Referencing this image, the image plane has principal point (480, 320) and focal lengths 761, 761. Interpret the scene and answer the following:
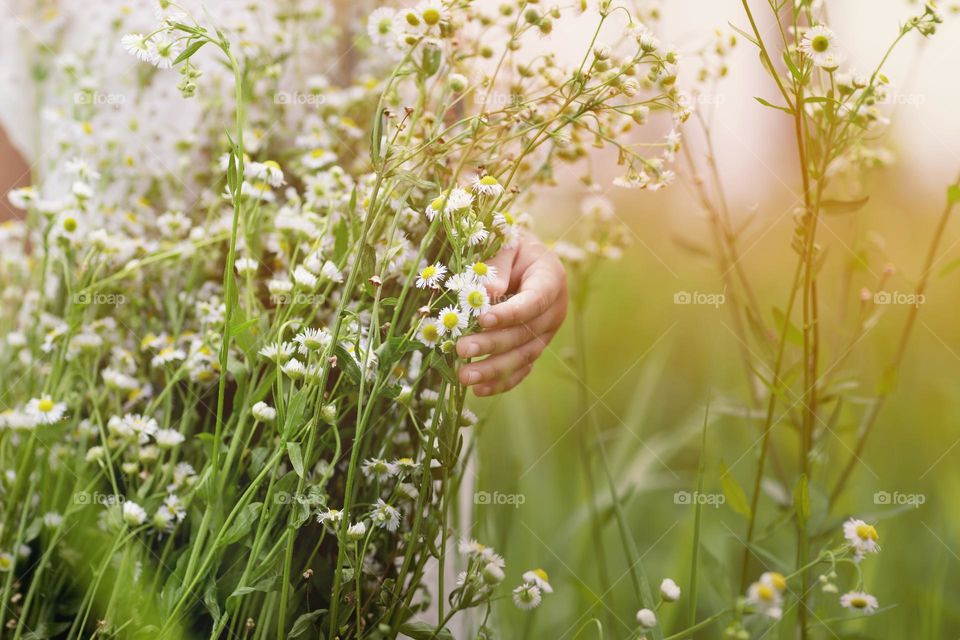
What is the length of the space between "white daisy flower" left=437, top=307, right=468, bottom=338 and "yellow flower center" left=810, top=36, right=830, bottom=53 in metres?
0.28

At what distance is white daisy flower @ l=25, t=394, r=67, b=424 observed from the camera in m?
0.59

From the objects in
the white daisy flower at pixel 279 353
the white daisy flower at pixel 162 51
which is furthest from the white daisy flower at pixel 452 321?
the white daisy flower at pixel 162 51

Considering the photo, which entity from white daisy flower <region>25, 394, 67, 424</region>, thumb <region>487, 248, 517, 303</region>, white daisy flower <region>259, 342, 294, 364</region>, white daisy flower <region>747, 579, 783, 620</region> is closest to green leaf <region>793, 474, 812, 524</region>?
white daisy flower <region>747, 579, 783, 620</region>

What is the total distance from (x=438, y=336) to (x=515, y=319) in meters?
0.06

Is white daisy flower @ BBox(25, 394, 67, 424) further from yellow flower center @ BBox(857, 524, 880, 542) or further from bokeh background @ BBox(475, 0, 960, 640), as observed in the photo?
yellow flower center @ BBox(857, 524, 880, 542)

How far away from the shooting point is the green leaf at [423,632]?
482 mm

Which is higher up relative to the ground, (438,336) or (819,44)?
(819,44)

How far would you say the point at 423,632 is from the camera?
484 mm

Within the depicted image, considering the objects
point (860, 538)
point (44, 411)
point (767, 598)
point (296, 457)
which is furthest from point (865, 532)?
point (44, 411)

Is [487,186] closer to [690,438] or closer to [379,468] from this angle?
[379,468]

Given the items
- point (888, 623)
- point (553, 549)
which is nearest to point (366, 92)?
point (553, 549)

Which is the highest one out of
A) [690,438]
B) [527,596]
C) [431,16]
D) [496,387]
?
[431,16]

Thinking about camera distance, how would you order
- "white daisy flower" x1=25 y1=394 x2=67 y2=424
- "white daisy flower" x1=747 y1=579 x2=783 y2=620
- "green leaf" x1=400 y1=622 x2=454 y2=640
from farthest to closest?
"white daisy flower" x1=25 y1=394 x2=67 y2=424, "green leaf" x1=400 y1=622 x2=454 y2=640, "white daisy flower" x1=747 y1=579 x2=783 y2=620

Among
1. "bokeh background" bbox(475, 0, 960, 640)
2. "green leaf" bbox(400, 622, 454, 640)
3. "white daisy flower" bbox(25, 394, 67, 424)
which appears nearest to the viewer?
"green leaf" bbox(400, 622, 454, 640)
